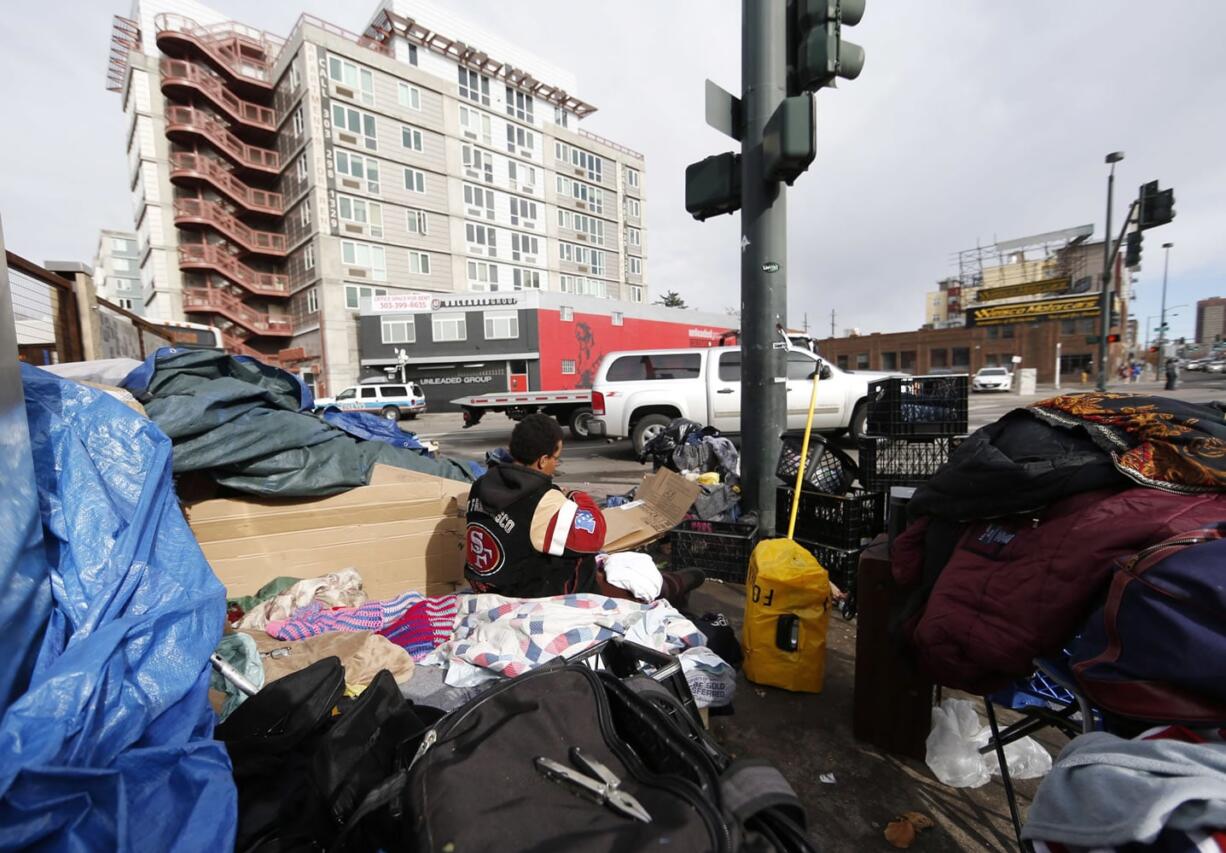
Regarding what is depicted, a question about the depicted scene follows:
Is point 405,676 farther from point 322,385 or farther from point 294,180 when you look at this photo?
point 294,180

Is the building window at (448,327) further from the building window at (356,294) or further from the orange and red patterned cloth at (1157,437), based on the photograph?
the orange and red patterned cloth at (1157,437)

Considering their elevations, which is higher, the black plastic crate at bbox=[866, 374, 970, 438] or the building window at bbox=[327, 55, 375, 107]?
the building window at bbox=[327, 55, 375, 107]

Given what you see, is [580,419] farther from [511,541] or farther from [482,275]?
[482,275]

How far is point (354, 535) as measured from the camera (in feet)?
12.0

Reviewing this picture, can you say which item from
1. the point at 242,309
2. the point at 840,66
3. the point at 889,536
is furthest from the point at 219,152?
the point at 889,536

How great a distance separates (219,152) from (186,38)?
5.62m

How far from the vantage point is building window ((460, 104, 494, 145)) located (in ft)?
119

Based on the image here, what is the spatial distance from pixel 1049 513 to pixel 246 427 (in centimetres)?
384

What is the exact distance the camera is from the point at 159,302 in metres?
30.7

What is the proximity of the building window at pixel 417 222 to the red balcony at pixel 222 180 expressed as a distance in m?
7.95

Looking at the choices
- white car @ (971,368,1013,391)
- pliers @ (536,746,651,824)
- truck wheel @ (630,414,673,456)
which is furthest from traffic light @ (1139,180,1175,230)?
white car @ (971,368,1013,391)

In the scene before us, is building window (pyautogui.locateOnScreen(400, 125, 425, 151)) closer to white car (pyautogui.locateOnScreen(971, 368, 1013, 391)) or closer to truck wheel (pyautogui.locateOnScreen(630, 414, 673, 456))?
truck wheel (pyautogui.locateOnScreen(630, 414, 673, 456))

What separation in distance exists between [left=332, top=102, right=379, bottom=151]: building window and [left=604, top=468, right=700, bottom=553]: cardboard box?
34.6 metres

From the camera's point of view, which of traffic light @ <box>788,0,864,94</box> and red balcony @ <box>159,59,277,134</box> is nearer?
traffic light @ <box>788,0,864,94</box>
